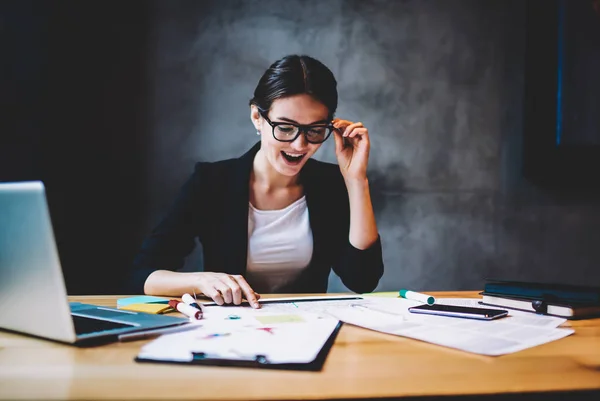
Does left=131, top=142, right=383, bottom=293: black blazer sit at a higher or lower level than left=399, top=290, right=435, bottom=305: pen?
higher

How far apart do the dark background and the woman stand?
1.36 feet

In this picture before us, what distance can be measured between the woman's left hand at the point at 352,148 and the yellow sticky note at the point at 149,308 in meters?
0.81

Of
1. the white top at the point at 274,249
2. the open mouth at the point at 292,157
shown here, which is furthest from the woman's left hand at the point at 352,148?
the white top at the point at 274,249

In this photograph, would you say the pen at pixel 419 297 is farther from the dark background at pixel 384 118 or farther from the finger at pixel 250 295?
the dark background at pixel 384 118

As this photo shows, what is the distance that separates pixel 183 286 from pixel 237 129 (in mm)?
1078

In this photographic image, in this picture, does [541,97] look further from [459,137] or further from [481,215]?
[481,215]

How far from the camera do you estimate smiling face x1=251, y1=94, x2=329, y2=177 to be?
5.33ft

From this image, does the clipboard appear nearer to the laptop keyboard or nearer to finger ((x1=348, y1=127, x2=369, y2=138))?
the laptop keyboard

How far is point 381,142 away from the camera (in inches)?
89.5

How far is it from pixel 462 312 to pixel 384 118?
135 cm

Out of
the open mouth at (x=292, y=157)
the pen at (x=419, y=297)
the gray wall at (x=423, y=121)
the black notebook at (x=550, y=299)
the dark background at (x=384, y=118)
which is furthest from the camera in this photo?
the gray wall at (x=423, y=121)

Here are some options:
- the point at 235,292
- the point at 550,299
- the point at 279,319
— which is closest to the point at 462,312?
the point at 550,299

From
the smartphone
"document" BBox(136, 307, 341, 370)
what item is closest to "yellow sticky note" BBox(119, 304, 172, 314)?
"document" BBox(136, 307, 341, 370)

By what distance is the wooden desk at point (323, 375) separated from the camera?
61 centimetres
